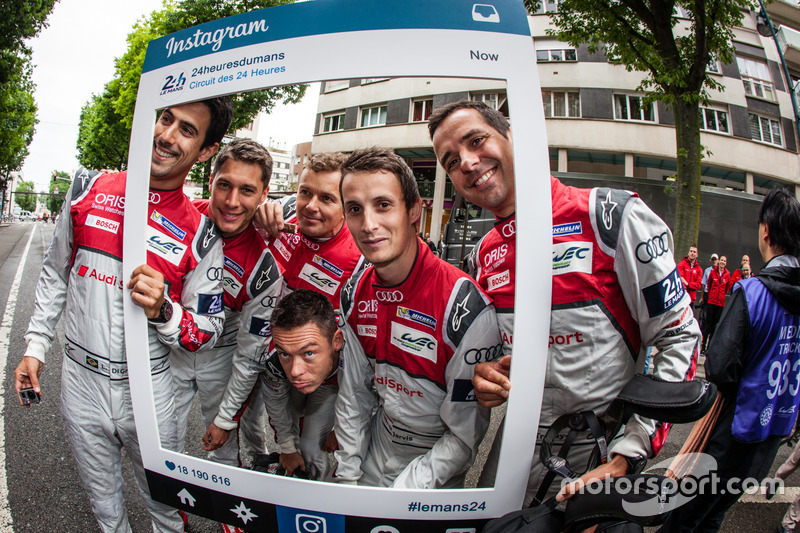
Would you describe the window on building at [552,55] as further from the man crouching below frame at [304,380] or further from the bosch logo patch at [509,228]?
the man crouching below frame at [304,380]

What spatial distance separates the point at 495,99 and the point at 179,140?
104 cm

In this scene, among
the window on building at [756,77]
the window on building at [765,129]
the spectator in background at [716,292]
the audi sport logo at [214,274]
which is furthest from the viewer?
the window on building at [756,77]

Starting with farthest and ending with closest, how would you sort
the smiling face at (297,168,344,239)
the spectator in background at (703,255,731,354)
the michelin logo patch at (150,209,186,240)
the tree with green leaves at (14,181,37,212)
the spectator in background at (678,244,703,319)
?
the tree with green leaves at (14,181,37,212)
the spectator in background at (703,255,731,354)
the spectator in background at (678,244,703,319)
the smiling face at (297,168,344,239)
the michelin logo patch at (150,209,186,240)

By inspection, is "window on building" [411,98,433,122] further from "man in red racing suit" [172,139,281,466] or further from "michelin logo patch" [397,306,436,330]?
"man in red racing suit" [172,139,281,466]

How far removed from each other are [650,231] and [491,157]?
526 mm

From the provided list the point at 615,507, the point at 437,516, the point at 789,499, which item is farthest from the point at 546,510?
the point at 789,499

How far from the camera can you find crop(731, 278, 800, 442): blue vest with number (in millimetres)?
1903

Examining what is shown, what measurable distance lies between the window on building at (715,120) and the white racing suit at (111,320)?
59.2 ft

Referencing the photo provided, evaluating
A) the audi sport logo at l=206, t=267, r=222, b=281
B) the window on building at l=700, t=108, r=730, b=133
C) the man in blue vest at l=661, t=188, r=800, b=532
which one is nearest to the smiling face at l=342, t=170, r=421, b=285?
the audi sport logo at l=206, t=267, r=222, b=281

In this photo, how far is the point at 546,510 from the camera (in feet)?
3.17

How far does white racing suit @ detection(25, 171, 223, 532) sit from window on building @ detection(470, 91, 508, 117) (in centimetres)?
121

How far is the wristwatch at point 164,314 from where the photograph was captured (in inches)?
54.4

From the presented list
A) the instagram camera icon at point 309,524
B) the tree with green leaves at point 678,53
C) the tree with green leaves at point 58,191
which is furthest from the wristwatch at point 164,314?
the tree with green leaves at point 58,191

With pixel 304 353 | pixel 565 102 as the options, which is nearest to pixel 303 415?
pixel 304 353
